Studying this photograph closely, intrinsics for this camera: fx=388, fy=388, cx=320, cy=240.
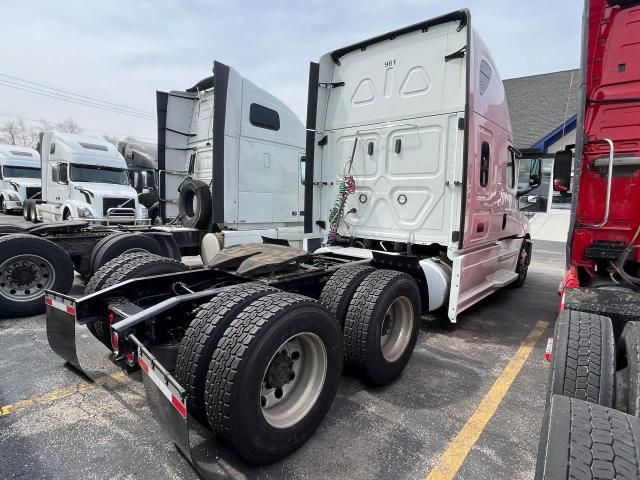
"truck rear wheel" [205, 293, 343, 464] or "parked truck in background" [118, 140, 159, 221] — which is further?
"parked truck in background" [118, 140, 159, 221]

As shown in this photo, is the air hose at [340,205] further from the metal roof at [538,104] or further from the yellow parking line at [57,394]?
the metal roof at [538,104]

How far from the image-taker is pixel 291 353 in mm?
2584

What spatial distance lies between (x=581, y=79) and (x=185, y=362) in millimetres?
3543

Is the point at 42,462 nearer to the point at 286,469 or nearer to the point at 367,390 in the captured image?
the point at 286,469

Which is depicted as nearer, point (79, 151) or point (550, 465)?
point (550, 465)

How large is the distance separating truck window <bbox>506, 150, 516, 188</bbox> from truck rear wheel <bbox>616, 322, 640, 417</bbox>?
4115 millimetres

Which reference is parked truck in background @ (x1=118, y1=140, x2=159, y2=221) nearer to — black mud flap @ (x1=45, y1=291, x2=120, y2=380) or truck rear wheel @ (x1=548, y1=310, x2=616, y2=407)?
black mud flap @ (x1=45, y1=291, x2=120, y2=380)

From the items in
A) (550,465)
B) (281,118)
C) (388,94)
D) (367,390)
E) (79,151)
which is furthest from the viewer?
(79,151)

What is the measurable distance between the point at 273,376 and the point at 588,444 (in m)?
1.62

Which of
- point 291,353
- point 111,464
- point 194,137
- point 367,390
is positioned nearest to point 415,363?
point 367,390

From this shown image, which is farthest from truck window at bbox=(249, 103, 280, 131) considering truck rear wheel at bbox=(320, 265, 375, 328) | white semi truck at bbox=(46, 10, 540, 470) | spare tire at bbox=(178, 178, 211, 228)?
truck rear wheel at bbox=(320, 265, 375, 328)

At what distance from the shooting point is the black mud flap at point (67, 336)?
2.87 meters

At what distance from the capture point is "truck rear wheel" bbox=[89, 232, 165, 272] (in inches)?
216

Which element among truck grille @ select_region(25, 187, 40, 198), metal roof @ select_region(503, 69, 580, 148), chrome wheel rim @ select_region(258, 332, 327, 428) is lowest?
chrome wheel rim @ select_region(258, 332, 327, 428)
